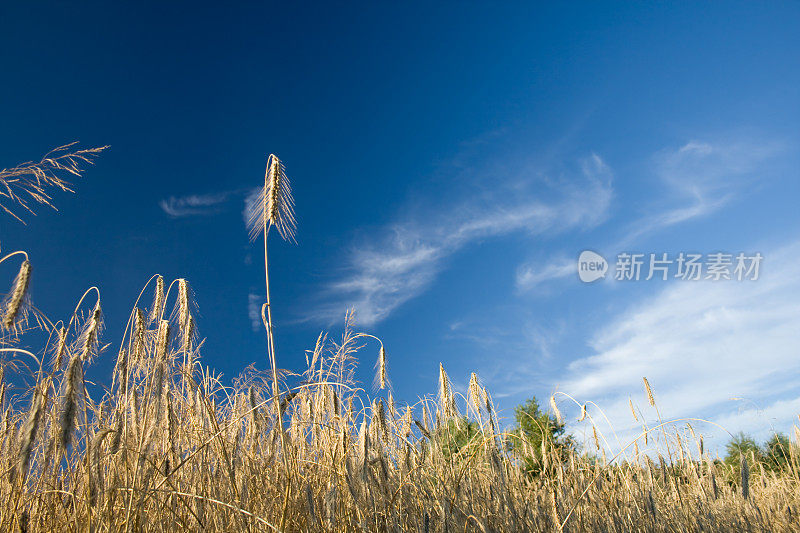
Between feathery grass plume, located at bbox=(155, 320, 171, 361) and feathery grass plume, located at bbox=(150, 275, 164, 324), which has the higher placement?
feathery grass plume, located at bbox=(150, 275, 164, 324)

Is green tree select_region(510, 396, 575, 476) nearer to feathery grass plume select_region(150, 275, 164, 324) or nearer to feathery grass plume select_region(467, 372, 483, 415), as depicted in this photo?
feathery grass plume select_region(467, 372, 483, 415)

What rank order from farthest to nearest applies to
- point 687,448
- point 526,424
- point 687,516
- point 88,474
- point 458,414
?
point 526,424 → point 687,448 → point 458,414 → point 687,516 → point 88,474

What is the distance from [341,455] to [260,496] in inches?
20.0

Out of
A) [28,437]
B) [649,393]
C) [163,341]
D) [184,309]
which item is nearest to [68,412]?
[28,437]

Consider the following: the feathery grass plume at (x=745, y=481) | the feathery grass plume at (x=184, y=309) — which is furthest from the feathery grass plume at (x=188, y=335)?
the feathery grass plume at (x=745, y=481)

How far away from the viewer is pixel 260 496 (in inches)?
107

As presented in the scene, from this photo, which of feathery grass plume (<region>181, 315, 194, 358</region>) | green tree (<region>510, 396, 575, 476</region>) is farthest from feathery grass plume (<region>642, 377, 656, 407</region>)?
feathery grass plume (<region>181, 315, 194, 358</region>)

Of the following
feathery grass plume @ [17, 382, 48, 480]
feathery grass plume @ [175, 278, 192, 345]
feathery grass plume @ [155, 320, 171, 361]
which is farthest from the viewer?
feathery grass plume @ [175, 278, 192, 345]

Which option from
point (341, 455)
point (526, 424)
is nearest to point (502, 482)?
point (341, 455)

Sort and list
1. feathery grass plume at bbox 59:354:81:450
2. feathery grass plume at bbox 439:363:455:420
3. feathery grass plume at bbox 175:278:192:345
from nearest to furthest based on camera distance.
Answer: feathery grass plume at bbox 59:354:81:450 < feathery grass plume at bbox 175:278:192:345 < feathery grass plume at bbox 439:363:455:420

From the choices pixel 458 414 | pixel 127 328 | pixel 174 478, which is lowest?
pixel 174 478

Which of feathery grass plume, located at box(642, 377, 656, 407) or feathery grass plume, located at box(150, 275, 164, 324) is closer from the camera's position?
feathery grass plume, located at box(150, 275, 164, 324)

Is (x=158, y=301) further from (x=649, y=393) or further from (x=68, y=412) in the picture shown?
(x=649, y=393)

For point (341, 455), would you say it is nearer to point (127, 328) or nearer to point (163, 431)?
point (163, 431)
